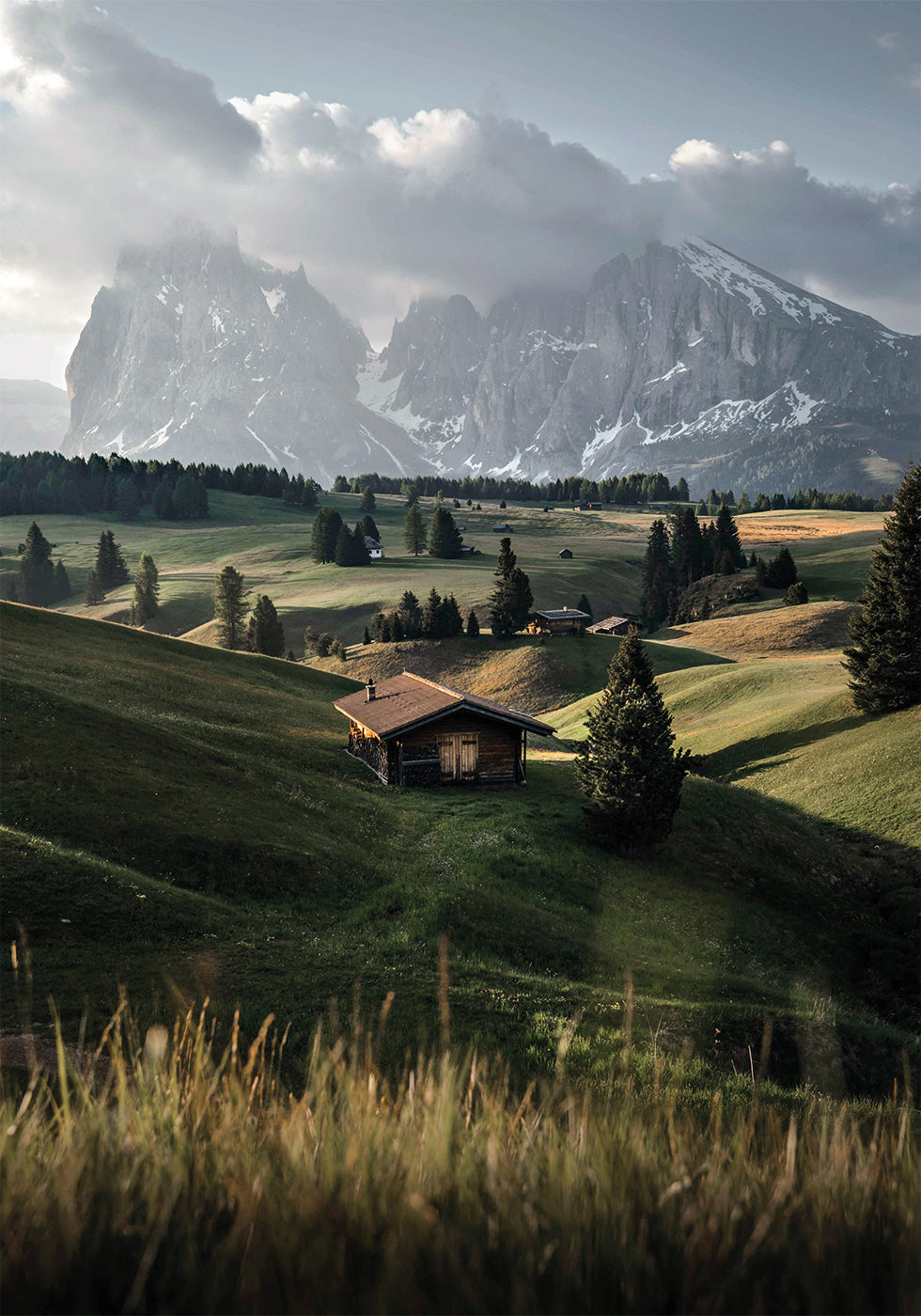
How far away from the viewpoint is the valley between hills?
14859 millimetres

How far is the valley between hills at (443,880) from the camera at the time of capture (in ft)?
48.8

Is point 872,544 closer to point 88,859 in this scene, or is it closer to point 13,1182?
point 88,859

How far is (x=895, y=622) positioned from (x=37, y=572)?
154320 mm

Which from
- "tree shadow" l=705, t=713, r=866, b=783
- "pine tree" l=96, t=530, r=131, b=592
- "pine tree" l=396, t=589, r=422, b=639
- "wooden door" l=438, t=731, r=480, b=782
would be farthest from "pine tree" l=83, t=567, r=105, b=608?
"tree shadow" l=705, t=713, r=866, b=783

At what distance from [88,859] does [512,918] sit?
448 inches

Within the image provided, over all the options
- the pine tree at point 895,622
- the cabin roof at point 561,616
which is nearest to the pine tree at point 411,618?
the cabin roof at point 561,616

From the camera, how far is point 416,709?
137ft

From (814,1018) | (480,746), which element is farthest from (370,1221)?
(480,746)

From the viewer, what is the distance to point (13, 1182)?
1.96 meters

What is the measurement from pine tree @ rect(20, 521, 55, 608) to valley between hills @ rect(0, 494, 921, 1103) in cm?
10991

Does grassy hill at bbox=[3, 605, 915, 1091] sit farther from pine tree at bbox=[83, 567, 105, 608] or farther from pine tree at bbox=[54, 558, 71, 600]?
pine tree at bbox=[54, 558, 71, 600]

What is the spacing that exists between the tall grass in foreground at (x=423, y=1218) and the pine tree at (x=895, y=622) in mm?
50186

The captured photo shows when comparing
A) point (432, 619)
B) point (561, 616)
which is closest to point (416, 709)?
point (432, 619)

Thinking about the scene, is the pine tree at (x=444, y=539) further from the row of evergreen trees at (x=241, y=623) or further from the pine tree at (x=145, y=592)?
the row of evergreen trees at (x=241, y=623)
